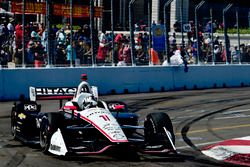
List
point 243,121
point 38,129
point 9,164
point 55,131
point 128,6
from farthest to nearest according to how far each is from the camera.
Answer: point 128,6, point 243,121, point 38,129, point 55,131, point 9,164

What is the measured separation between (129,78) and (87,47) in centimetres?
215

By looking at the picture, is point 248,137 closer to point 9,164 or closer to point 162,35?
point 9,164

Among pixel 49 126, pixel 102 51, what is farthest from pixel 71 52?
pixel 49 126

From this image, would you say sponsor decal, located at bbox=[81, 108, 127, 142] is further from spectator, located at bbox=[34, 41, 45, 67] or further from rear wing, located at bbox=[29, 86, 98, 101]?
spectator, located at bbox=[34, 41, 45, 67]

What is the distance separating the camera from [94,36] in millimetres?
23562

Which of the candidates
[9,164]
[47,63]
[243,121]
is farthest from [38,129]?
[47,63]

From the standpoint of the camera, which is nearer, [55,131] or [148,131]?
[55,131]

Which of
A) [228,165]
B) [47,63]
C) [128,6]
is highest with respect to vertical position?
[128,6]

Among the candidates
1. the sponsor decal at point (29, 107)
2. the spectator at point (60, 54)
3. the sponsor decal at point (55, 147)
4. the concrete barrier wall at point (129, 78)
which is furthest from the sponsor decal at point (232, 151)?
the spectator at point (60, 54)

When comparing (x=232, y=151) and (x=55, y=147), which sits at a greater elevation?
(x=55, y=147)

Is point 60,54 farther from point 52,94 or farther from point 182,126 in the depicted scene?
point 52,94

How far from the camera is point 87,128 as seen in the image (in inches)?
424

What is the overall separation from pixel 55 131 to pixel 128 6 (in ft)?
49.6

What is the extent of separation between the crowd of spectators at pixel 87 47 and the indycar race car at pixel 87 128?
8.86 metres
